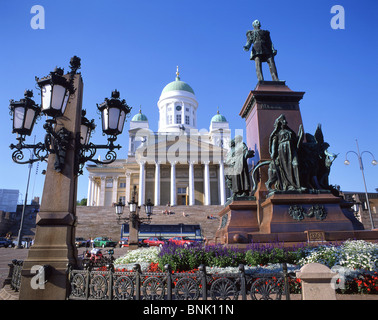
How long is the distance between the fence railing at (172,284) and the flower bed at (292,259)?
1.67 meters

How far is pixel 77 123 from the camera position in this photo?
6.46 meters

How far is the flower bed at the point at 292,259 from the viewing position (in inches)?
223

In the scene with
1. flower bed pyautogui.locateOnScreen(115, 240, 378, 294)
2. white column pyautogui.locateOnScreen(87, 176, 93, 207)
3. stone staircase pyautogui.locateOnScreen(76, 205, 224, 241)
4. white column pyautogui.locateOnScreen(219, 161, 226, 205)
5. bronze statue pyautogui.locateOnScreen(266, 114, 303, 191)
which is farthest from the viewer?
white column pyautogui.locateOnScreen(87, 176, 93, 207)

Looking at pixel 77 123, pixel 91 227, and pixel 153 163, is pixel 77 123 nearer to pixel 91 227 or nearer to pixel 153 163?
pixel 91 227

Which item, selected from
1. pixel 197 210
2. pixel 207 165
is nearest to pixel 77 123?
pixel 197 210

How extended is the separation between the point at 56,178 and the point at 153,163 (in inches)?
2125

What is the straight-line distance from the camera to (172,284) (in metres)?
4.43

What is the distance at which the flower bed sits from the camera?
5660 mm

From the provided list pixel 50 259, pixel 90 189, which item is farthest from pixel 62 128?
pixel 90 189

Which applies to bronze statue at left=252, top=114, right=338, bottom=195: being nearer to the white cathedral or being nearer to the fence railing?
the fence railing

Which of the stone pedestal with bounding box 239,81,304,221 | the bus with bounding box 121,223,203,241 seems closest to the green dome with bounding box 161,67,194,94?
the bus with bounding box 121,223,203,241

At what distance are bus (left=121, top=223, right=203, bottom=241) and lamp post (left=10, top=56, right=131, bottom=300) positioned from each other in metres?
32.0

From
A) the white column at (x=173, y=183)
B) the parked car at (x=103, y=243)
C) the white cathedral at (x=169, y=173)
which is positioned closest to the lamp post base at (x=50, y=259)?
the parked car at (x=103, y=243)

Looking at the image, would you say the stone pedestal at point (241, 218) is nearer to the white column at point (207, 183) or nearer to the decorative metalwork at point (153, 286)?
the decorative metalwork at point (153, 286)
